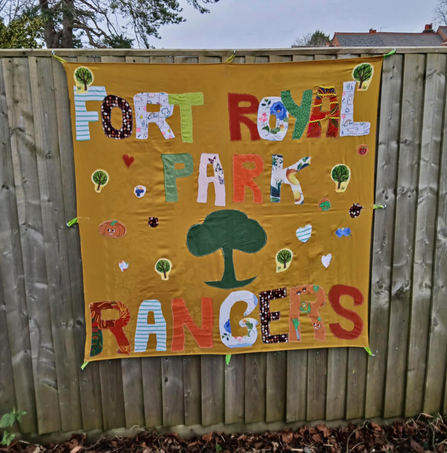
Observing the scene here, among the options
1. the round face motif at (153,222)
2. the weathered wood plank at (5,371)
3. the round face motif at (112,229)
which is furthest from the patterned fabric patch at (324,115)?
the weathered wood plank at (5,371)

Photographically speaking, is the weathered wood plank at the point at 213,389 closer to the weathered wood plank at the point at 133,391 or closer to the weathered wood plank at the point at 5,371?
the weathered wood plank at the point at 133,391

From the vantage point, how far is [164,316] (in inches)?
97.7

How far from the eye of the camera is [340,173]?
242cm

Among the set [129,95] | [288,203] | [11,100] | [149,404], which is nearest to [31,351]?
[149,404]

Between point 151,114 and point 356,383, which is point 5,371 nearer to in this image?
point 151,114

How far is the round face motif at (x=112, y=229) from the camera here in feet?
7.80

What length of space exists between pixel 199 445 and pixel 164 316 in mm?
1046

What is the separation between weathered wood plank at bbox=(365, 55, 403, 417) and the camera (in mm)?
2402

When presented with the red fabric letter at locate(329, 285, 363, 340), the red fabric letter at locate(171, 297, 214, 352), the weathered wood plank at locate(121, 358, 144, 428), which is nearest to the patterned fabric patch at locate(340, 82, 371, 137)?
the red fabric letter at locate(329, 285, 363, 340)

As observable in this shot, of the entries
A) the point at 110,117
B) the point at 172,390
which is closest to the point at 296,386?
the point at 172,390

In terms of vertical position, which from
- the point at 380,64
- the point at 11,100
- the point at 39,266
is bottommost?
the point at 39,266

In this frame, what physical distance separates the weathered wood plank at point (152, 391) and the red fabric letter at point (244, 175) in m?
1.40

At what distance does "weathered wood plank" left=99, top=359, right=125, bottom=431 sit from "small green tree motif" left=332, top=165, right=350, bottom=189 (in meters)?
2.11

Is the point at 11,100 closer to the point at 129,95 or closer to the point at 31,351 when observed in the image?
the point at 129,95
